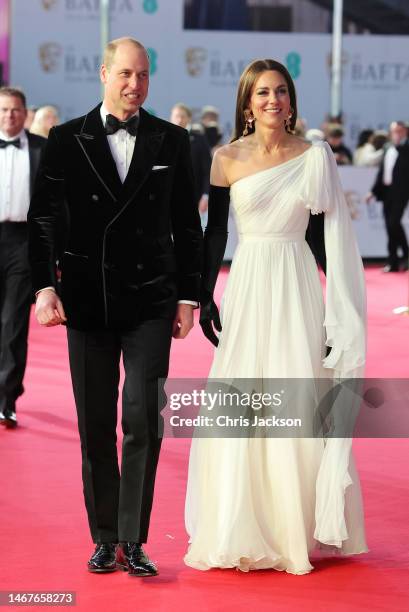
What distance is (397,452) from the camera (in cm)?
661

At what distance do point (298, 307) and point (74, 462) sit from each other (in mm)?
2046

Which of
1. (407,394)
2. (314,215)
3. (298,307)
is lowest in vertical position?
(407,394)

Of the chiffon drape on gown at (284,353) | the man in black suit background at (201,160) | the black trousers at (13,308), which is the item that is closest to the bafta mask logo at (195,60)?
the man in black suit background at (201,160)

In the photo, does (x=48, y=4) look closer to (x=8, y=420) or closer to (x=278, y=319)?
(x=8, y=420)

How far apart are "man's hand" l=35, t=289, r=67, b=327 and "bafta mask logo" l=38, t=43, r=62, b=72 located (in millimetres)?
17913

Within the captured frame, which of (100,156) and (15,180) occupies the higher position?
(100,156)

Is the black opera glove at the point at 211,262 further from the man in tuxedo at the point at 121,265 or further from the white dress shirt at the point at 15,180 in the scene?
the white dress shirt at the point at 15,180

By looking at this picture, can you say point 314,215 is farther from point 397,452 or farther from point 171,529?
point 397,452

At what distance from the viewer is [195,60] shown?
22.4 m

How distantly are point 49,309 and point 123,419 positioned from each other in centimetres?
43

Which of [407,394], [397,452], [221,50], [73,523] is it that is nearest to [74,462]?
[73,523]

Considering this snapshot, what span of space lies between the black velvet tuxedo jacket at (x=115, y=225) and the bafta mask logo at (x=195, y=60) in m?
18.2

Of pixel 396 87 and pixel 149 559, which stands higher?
pixel 396 87

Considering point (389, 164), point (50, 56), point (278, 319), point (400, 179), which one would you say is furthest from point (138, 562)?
point (50, 56)
